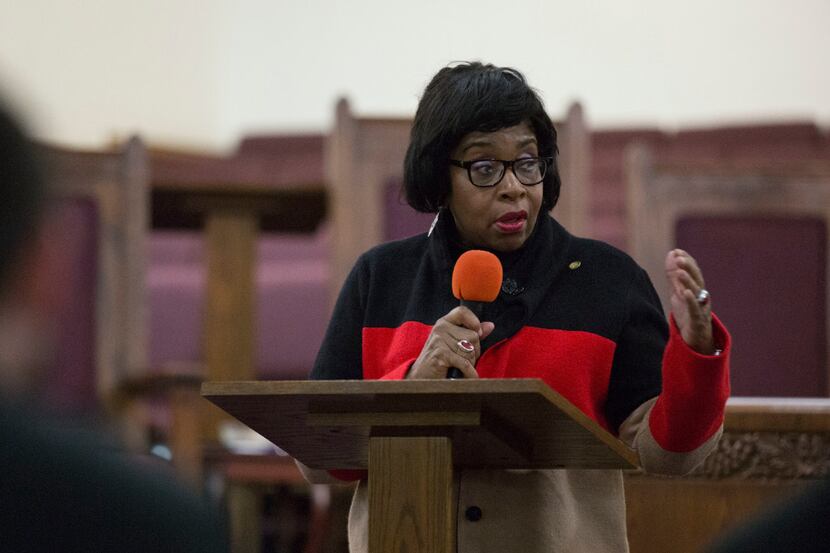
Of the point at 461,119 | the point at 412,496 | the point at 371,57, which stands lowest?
the point at 412,496

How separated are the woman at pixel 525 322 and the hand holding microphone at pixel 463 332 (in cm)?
5

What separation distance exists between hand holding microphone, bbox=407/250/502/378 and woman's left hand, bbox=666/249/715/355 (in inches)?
8.5

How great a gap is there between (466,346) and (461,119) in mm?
394

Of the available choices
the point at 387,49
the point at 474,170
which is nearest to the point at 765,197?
the point at 474,170

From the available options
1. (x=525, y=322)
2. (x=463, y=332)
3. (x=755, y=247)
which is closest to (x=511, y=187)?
(x=525, y=322)

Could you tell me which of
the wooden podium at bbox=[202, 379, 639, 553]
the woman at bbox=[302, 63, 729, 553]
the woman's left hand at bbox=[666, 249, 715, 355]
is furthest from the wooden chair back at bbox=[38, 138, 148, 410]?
the woman's left hand at bbox=[666, 249, 715, 355]

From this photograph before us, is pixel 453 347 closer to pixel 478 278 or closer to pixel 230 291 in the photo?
pixel 478 278

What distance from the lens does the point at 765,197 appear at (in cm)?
439

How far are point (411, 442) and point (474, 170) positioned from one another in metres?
0.46

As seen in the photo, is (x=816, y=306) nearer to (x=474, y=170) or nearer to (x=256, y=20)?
(x=474, y=170)

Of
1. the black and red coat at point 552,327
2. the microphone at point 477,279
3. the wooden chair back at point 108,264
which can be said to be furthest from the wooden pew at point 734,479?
the wooden chair back at point 108,264

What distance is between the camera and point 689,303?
5.15ft

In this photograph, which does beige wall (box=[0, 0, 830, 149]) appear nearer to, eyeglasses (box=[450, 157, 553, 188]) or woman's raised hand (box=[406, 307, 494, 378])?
eyeglasses (box=[450, 157, 553, 188])

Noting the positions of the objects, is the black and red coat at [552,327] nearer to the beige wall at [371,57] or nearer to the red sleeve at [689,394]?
the red sleeve at [689,394]
